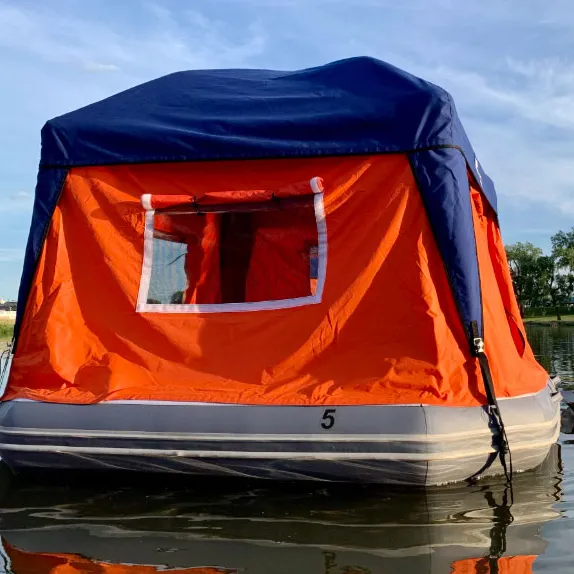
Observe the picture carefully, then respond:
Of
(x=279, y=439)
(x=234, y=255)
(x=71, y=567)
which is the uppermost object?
(x=234, y=255)

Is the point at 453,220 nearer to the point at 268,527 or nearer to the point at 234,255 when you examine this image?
the point at 234,255

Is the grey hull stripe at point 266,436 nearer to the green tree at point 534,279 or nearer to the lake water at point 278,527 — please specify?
the lake water at point 278,527

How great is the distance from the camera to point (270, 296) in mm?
4676

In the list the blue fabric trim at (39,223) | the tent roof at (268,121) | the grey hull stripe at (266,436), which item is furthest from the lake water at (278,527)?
the tent roof at (268,121)

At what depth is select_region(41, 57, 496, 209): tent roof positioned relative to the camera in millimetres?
4320

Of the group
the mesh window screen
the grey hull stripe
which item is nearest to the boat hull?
the grey hull stripe

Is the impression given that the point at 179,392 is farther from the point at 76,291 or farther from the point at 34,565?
the point at 34,565

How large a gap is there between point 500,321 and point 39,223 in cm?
313

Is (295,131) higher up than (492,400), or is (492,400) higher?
(295,131)

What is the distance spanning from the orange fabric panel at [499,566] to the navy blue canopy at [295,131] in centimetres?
148

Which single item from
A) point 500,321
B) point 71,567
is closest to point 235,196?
point 500,321

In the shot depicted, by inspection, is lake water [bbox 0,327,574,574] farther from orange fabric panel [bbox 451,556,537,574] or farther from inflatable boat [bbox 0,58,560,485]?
inflatable boat [bbox 0,58,560,485]

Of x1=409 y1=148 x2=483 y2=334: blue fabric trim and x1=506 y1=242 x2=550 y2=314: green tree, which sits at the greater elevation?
x1=506 y1=242 x2=550 y2=314: green tree

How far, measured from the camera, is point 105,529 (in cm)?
352
